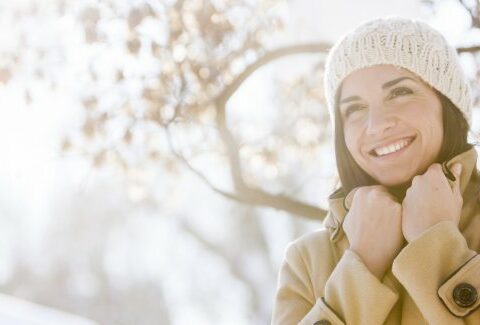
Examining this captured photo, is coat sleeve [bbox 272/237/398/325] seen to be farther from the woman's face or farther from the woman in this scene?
the woman's face

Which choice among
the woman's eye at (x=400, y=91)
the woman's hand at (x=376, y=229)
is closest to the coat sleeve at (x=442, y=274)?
the woman's hand at (x=376, y=229)

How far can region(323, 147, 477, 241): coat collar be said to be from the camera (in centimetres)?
198

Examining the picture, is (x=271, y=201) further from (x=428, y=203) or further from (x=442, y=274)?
(x=442, y=274)

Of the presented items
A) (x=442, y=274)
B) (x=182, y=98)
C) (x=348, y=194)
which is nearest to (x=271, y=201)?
(x=182, y=98)

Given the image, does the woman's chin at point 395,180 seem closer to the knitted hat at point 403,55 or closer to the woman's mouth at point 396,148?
the woman's mouth at point 396,148

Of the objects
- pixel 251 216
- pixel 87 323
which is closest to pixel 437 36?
pixel 87 323

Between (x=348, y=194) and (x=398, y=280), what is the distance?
1.17 feet

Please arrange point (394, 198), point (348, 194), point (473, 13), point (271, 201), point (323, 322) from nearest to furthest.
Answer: point (323, 322) → point (394, 198) → point (348, 194) → point (473, 13) → point (271, 201)

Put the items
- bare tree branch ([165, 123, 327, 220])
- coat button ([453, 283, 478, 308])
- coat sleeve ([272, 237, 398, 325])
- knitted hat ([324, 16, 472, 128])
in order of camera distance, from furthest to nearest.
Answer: bare tree branch ([165, 123, 327, 220]) < knitted hat ([324, 16, 472, 128]) < coat sleeve ([272, 237, 398, 325]) < coat button ([453, 283, 478, 308])

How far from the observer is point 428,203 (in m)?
1.85

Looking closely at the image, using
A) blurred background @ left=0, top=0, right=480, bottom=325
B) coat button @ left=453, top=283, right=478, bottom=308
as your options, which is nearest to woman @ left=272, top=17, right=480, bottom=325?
coat button @ left=453, top=283, right=478, bottom=308

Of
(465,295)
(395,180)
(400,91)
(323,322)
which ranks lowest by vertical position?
(323,322)

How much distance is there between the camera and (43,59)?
196 inches

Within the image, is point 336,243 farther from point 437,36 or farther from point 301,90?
point 301,90
